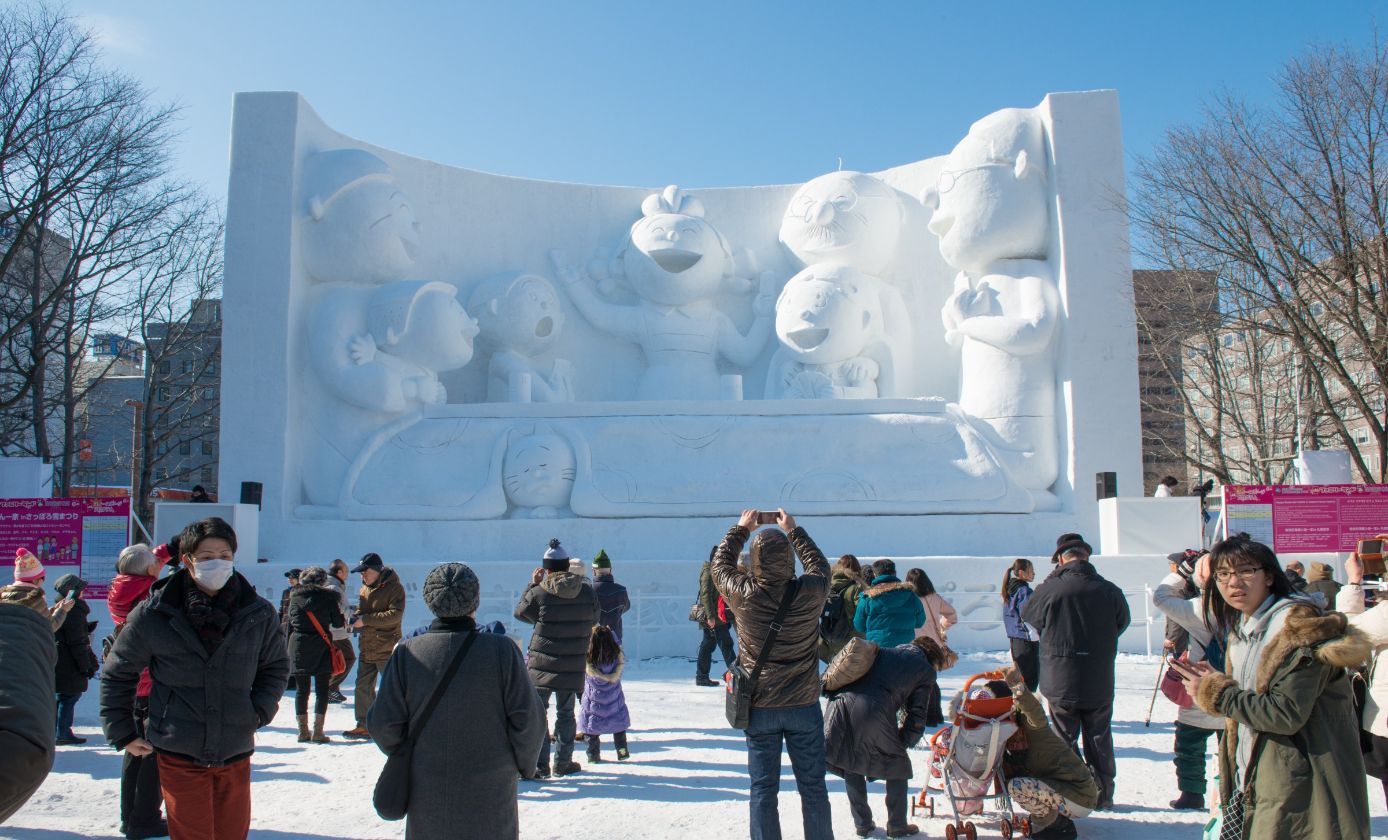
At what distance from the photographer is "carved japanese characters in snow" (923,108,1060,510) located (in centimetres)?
1101

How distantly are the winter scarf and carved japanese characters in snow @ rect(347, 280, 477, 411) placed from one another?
8.34 meters

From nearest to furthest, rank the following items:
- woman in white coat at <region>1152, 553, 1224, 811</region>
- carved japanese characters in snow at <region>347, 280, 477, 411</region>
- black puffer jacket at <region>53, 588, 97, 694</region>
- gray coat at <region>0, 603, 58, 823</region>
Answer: gray coat at <region>0, 603, 58, 823</region> < woman in white coat at <region>1152, 553, 1224, 811</region> < black puffer jacket at <region>53, 588, 97, 694</region> < carved japanese characters in snow at <region>347, 280, 477, 411</region>

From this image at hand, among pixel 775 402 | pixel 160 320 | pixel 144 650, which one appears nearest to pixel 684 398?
pixel 775 402

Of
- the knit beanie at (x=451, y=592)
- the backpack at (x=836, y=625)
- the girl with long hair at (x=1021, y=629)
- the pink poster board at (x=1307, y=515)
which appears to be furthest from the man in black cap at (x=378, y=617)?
the pink poster board at (x=1307, y=515)

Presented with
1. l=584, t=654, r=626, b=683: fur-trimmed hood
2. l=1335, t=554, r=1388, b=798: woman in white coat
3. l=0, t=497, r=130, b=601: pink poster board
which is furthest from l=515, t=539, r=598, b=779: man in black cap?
l=0, t=497, r=130, b=601: pink poster board

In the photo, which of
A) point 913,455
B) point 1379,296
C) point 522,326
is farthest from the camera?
point 522,326

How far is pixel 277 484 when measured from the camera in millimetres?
11117

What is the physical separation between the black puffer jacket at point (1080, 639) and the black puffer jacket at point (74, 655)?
5.00 metres

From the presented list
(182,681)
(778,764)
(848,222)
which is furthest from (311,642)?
(848,222)

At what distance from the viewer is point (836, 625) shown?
562 centimetres

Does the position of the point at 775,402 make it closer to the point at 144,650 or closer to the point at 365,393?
the point at 365,393

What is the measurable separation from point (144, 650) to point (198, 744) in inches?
12.5

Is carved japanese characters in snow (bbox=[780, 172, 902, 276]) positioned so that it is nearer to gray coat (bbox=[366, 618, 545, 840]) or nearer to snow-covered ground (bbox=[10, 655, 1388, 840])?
snow-covered ground (bbox=[10, 655, 1388, 840])

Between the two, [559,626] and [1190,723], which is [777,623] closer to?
[559,626]
